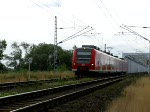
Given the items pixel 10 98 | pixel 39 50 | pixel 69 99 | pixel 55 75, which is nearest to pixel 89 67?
pixel 55 75

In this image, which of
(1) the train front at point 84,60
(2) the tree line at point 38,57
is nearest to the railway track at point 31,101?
(1) the train front at point 84,60

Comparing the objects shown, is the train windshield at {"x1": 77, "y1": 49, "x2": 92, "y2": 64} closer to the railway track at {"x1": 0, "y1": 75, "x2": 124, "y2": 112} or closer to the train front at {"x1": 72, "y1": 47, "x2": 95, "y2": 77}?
the train front at {"x1": 72, "y1": 47, "x2": 95, "y2": 77}

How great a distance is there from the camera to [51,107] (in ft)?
46.2

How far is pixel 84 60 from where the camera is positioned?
41.6m

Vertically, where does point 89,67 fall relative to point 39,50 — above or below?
below

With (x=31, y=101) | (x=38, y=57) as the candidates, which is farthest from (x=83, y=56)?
(x=38, y=57)

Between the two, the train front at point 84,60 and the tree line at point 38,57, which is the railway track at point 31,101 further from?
the tree line at point 38,57

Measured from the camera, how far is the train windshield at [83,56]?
1631 inches

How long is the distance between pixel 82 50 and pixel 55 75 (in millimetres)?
6383

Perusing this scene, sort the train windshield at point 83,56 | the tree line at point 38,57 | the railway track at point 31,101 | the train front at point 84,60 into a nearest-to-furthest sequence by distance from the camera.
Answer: the railway track at point 31,101, the train front at point 84,60, the train windshield at point 83,56, the tree line at point 38,57

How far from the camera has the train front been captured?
41188 millimetres

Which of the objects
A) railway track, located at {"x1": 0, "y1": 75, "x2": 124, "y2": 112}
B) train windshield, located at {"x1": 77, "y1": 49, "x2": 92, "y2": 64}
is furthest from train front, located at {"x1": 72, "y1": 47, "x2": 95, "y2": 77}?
railway track, located at {"x1": 0, "y1": 75, "x2": 124, "y2": 112}

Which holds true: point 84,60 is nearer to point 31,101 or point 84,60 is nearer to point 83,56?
point 83,56

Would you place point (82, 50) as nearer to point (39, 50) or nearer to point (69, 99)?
point (69, 99)
